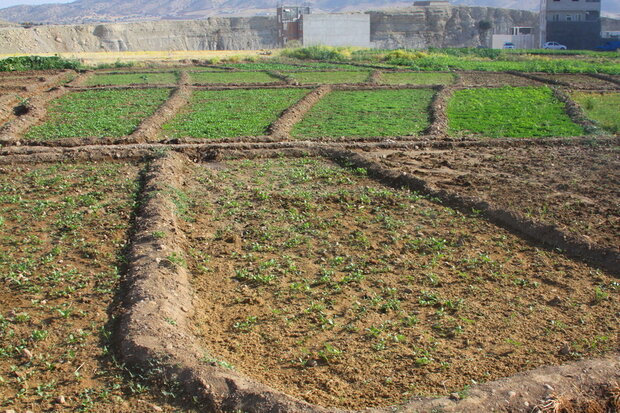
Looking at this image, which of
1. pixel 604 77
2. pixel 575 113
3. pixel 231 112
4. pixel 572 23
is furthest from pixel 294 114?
pixel 572 23

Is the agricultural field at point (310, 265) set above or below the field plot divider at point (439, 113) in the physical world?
below

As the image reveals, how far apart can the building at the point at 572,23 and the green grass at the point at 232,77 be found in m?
45.3

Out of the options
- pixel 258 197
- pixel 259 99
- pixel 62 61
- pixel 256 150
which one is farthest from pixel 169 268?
pixel 62 61

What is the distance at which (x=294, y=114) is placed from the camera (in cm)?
2103

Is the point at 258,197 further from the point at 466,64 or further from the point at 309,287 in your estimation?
the point at 466,64

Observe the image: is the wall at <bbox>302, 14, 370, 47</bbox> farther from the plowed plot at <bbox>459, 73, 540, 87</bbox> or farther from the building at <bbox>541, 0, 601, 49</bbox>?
the plowed plot at <bbox>459, 73, 540, 87</bbox>

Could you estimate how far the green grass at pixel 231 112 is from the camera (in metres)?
19.0

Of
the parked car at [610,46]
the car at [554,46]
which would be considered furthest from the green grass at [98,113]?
the car at [554,46]

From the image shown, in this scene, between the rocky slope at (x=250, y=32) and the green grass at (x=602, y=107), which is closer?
the green grass at (x=602, y=107)

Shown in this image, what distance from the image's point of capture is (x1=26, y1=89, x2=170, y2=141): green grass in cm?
1891

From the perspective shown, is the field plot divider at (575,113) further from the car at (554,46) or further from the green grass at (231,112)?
the car at (554,46)

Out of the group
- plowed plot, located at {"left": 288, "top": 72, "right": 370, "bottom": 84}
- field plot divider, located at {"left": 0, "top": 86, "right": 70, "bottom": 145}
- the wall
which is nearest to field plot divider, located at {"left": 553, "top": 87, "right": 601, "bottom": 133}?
plowed plot, located at {"left": 288, "top": 72, "right": 370, "bottom": 84}

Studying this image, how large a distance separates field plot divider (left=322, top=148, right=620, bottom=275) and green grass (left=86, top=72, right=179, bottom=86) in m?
20.3

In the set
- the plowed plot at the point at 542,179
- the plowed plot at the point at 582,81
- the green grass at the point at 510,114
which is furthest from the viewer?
the plowed plot at the point at 582,81
